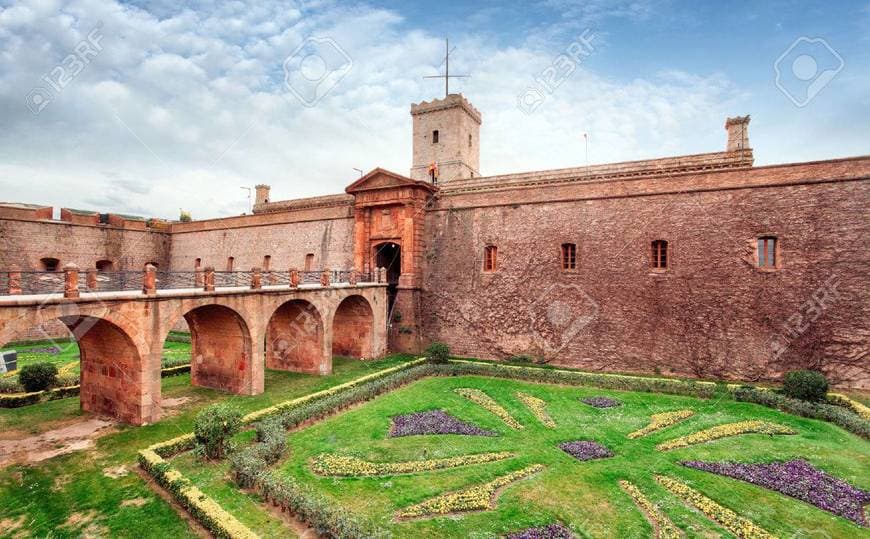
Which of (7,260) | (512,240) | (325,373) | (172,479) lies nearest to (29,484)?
(172,479)

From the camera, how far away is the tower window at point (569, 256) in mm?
20500

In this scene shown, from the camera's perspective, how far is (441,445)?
11.3 m

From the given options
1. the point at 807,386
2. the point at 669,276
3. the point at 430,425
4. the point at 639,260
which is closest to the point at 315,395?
the point at 430,425

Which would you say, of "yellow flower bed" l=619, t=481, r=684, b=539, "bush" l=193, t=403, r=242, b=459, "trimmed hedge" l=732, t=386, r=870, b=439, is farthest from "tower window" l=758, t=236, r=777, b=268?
"bush" l=193, t=403, r=242, b=459

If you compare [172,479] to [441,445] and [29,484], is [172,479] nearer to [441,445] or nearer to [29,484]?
[29,484]

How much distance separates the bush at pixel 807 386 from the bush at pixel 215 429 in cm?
1675

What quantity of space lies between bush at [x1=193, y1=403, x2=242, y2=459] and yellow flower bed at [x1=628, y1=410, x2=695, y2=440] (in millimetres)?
10153

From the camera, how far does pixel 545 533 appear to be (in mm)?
7590

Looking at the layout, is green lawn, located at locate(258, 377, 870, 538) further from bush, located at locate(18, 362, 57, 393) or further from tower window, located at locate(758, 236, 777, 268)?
bush, located at locate(18, 362, 57, 393)

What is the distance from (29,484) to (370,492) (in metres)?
6.87

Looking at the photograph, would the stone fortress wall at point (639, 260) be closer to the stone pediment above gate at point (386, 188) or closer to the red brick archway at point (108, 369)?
the stone pediment above gate at point (386, 188)

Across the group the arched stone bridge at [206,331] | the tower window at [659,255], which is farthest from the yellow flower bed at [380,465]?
the tower window at [659,255]

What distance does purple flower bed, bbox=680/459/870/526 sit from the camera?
8383mm

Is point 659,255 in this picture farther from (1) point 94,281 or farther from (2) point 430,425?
(1) point 94,281
